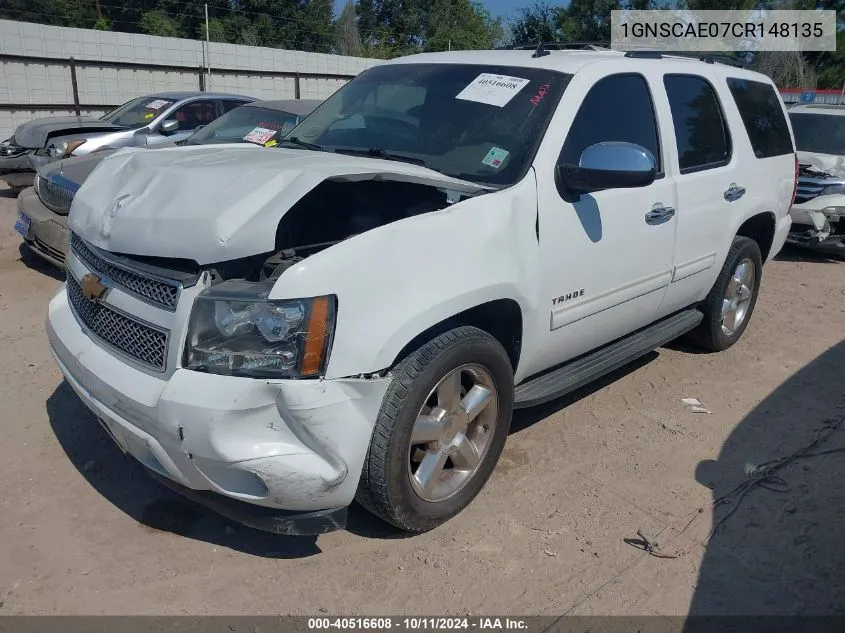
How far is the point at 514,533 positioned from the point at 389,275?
4.33 ft

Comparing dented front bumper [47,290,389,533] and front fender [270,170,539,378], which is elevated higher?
front fender [270,170,539,378]

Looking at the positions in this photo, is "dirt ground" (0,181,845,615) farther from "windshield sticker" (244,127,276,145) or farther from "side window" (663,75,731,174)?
"windshield sticker" (244,127,276,145)

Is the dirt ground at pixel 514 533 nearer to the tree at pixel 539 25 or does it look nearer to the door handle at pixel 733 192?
the door handle at pixel 733 192

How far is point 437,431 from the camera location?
296 centimetres

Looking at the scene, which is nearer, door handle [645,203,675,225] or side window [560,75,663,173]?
side window [560,75,663,173]

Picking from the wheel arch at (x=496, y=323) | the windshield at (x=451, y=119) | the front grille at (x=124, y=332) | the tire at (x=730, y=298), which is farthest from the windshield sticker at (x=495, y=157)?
the tire at (x=730, y=298)

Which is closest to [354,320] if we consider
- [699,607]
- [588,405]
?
[699,607]

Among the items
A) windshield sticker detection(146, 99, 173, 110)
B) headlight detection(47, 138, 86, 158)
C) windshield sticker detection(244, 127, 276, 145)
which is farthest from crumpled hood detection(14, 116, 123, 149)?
windshield sticker detection(244, 127, 276, 145)

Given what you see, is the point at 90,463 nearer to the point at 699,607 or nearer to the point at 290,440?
the point at 290,440

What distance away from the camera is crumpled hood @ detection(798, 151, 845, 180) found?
8620 mm

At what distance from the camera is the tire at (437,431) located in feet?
8.86

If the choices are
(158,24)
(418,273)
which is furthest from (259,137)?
(158,24)

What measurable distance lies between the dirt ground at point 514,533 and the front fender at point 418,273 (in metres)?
0.90

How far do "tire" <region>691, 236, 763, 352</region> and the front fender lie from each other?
2.30 meters
